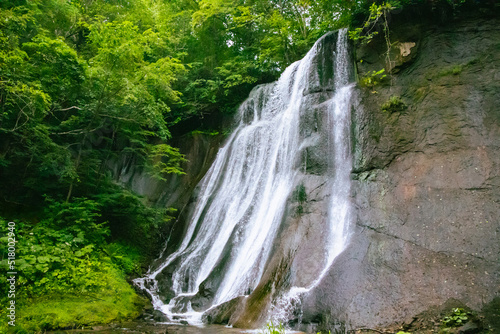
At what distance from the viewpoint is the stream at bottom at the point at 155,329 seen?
588 cm

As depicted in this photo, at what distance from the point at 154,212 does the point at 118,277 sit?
10.6 feet

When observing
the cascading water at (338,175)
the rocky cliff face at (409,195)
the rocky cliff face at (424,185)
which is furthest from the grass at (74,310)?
the rocky cliff face at (424,185)

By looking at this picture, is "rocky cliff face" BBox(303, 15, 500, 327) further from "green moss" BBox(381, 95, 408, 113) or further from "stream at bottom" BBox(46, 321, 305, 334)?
"stream at bottom" BBox(46, 321, 305, 334)

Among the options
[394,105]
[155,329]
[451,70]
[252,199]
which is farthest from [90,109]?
[451,70]

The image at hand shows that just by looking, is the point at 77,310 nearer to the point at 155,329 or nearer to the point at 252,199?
the point at 155,329

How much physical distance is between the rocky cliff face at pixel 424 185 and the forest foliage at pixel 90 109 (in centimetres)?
177

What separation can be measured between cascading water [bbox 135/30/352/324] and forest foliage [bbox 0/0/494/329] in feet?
5.38

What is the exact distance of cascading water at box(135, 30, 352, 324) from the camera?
8078 millimetres

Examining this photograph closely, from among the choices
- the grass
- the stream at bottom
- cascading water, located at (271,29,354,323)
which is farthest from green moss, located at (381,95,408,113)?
the grass

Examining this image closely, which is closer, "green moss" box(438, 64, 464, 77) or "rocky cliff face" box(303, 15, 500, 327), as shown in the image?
"rocky cliff face" box(303, 15, 500, 327)

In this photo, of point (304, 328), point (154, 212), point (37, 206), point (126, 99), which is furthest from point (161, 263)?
point (304, 328)

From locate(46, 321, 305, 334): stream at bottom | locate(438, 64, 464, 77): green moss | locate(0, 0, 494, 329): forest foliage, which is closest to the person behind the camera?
locate(46, 321, 305, 334): stream at bottom

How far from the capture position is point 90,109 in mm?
9695

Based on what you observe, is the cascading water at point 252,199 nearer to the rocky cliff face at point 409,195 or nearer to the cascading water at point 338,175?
the cascading water at point 338,175
